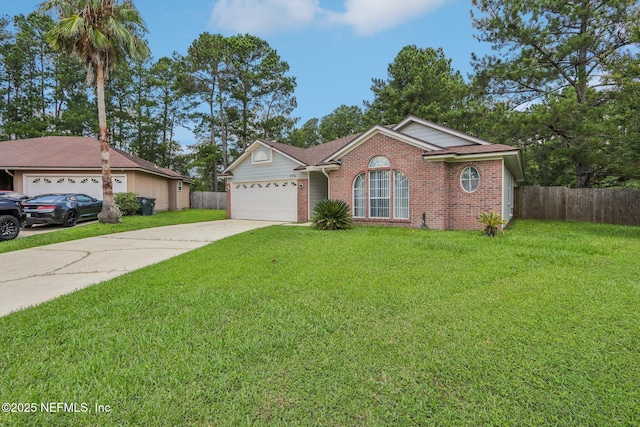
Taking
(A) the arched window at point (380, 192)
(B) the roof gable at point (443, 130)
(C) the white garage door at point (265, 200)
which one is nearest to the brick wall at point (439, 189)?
(A) the arched window at point (380, 192)

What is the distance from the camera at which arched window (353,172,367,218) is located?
12484mm

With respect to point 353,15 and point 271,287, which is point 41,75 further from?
point 271,287

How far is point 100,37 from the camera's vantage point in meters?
12.2

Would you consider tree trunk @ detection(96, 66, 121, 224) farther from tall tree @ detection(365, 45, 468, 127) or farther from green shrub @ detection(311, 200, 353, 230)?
tall tree @ detection(365, 45, 468, 127)

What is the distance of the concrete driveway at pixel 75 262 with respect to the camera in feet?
15.2

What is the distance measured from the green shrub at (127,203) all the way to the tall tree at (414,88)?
65.3 ft

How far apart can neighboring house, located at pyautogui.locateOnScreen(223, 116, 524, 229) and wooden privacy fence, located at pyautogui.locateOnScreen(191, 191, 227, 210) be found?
39.8 ft

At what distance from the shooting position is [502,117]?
13523mm

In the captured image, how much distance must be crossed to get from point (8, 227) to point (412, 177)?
13509mm

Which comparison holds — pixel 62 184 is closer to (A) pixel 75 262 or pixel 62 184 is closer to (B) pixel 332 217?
(A) pixel 75 262

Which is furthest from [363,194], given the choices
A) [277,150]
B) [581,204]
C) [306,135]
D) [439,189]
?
[306,135]

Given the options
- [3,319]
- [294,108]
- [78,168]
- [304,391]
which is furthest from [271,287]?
[294,108]

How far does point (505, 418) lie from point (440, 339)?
39.0 inches

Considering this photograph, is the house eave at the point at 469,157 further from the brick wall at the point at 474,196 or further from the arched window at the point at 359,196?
the arched window at the point at 359,196
